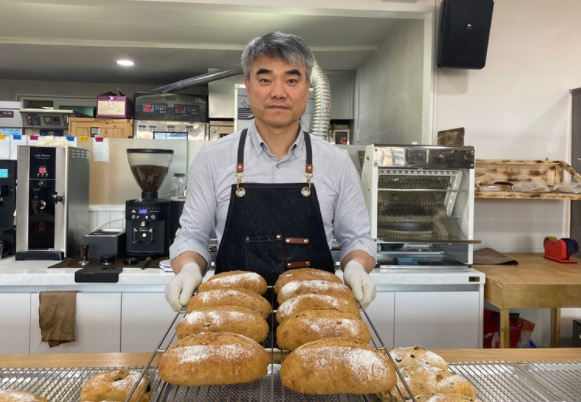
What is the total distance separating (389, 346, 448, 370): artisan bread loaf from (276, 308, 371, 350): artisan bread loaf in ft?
0.36

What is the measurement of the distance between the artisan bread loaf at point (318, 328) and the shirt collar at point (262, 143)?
0.91 meters

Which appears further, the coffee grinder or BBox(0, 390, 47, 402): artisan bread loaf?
the coffee grinder

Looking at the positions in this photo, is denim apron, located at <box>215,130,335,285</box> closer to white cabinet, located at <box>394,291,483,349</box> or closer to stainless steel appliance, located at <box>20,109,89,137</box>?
white cabinet, located at <box>394,291,483,349</box>

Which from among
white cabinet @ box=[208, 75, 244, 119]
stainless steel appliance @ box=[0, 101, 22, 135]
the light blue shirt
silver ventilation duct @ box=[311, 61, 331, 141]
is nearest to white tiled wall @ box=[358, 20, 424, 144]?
silver ventilation duct @ box=[311, 61, 331, 141]

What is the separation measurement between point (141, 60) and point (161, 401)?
607 cm

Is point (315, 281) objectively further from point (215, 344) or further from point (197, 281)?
point (215, 344)

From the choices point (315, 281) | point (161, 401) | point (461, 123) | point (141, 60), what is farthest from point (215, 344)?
point (141, 60)

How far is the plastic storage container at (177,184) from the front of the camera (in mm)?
3768

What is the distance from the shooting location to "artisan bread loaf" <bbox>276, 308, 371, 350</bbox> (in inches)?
41.5

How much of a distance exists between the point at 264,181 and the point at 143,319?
1.48 metres

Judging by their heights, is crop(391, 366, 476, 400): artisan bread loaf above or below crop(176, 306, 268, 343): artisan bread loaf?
below

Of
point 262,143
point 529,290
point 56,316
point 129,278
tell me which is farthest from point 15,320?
point 529,290

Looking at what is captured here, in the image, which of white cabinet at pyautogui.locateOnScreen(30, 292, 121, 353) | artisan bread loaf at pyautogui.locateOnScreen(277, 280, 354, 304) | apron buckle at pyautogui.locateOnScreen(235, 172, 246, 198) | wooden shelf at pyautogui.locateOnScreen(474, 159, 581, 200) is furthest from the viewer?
wooden shelf at pyautogui.locateOnScreen(474, 159, 581, 200)

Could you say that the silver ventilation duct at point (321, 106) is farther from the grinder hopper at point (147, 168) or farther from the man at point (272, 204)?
the man at point (272, 204)
